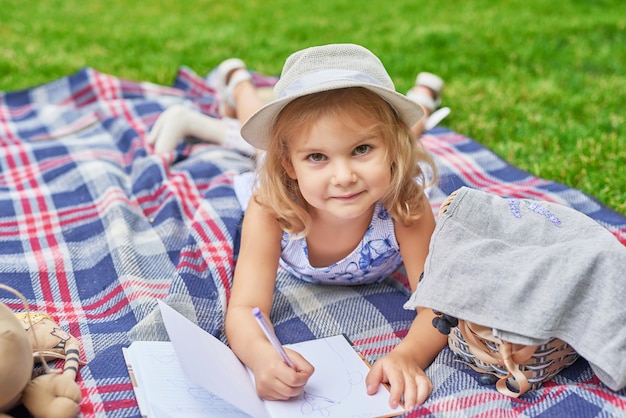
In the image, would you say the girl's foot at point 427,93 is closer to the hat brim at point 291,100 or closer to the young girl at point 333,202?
the young girl at point 333,202

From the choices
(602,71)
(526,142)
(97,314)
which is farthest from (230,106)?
(602,71)

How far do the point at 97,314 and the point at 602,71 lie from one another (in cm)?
335

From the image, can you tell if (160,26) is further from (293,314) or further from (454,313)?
(454,313)

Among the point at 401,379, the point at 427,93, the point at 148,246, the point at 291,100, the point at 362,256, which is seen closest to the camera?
the point at 401,379

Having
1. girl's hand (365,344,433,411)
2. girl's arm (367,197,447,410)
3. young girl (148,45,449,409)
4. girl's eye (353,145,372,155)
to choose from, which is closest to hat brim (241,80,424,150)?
young girl (148,45,449,409)

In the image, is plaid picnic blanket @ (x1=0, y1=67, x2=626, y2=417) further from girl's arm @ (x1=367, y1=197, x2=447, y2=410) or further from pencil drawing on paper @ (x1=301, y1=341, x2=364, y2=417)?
pencil drawing on paper @ (x1=301, y1=341, x2=364, y2=417)

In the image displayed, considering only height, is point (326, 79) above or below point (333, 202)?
above

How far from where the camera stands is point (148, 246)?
2.35 meters

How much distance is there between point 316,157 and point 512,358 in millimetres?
646

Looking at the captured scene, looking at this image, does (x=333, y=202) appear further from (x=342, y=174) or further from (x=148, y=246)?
(x=148, y=246)

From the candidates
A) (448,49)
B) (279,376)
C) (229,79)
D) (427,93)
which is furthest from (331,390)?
(448,49)

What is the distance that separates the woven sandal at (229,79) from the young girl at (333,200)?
4.40ft

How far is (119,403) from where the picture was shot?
1.61 meters

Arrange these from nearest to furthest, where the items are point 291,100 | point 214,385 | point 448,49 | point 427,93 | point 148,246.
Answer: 1. point 214,385
2. point 291,100
3. point 148,246
4. point 427,93
5. point 448,49
